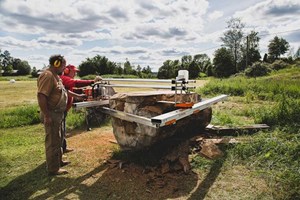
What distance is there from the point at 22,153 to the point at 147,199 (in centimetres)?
348

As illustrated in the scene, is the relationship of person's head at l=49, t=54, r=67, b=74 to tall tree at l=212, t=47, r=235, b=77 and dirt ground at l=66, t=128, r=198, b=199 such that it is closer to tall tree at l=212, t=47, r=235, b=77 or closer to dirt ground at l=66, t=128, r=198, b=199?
dirt ground at l=66, t=128, r=198, b=199

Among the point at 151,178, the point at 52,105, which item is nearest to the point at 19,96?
the point at 52,105

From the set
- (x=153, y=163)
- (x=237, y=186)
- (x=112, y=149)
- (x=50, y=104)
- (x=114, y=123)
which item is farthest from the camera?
(x=112, y=149)

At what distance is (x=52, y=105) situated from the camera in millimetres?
4488

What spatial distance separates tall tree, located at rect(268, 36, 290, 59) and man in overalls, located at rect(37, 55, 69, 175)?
192 ft

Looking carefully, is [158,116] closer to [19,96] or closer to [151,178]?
[151,178]

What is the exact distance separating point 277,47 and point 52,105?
59.8 m

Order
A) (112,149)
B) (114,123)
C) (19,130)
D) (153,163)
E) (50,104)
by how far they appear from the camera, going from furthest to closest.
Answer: (19,130) < (112,149) < (114,123) < (153,163) < (50,104)

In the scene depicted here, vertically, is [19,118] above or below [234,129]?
below

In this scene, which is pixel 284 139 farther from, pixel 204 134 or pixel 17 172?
pixel 17 172

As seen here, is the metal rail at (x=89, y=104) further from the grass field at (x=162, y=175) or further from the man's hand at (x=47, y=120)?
the grass field at (x=162, y=175)

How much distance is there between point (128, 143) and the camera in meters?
5.00

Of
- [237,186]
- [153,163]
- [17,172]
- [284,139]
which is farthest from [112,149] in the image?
[284,139]

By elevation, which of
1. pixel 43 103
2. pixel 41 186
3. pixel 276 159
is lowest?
pixel 41 186
